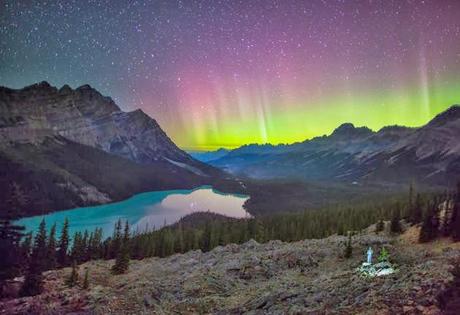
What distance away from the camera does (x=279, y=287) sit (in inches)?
1914

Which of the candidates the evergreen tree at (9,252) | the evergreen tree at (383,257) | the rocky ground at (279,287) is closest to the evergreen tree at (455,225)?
the rocky ground at (279,287)

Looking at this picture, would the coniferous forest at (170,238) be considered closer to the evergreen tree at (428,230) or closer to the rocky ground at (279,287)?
the evergreen tree at (428,230)

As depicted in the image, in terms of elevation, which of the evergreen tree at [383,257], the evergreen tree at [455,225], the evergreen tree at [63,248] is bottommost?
the evergreen tree at [63,248]

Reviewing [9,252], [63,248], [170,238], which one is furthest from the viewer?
[170,238]

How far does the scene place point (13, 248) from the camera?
8244 cm

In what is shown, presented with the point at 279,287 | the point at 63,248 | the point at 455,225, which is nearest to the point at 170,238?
the point at 63,248

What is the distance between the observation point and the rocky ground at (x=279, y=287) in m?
32.3

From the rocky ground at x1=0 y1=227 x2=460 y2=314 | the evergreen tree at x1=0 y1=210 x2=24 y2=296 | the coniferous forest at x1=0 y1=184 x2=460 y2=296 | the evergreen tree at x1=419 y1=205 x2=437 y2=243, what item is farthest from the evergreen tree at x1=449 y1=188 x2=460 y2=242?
the evergreen tree at x1=0 y1=210 x2=24 y2=296

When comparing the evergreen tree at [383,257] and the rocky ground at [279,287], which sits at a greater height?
the evergreen tree at [383,257]

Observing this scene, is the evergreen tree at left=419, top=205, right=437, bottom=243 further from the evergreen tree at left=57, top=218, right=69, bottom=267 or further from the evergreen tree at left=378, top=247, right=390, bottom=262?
the evergreen tree at left=57, top=218, right=69, bottom=267

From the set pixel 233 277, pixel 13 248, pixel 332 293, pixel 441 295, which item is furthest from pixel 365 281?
pixel 13 248

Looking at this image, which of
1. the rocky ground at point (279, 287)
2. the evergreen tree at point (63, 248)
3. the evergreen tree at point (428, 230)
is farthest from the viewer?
the evergreen tree at point (63, 248)

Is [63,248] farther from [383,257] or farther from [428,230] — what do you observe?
Result: [428,230]

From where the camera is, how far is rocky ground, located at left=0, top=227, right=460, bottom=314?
32.3m
